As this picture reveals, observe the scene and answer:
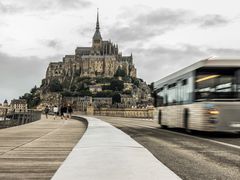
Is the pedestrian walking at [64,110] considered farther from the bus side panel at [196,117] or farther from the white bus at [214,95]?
the white bus at [214,95]

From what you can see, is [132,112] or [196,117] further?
[132,112]

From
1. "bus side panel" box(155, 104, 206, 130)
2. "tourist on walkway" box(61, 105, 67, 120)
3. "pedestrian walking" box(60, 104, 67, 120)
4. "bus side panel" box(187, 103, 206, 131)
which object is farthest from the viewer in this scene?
"tourist on walkway" box(61, 105, 67, 120)

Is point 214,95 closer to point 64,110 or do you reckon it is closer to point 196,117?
point 196,117

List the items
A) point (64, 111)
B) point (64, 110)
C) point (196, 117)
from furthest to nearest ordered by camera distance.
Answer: point (64, 111) < point (64, 110) < point (196, 117)

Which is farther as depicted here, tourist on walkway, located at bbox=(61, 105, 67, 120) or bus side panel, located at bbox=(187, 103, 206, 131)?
tourist on walkway, located at bbox=(61, 105, 67, 120)

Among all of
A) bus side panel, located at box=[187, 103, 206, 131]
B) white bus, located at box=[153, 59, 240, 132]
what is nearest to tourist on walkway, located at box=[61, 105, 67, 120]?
bus side panel, located at box=[187, 103, 206, 131]

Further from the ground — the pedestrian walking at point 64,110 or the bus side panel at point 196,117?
the pedestrian walking at point 64,110

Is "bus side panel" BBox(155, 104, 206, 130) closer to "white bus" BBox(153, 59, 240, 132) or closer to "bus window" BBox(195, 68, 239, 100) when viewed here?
"white bus" BBox(153, 59, 240, 132)

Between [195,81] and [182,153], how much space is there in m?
7.77

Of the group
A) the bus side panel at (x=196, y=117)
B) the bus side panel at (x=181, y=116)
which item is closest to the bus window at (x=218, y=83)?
the bus side panel at (x=196, y=117)

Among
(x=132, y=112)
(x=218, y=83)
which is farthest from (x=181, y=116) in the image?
(x=132, y=112)

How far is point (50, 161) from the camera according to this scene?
10.8 metres

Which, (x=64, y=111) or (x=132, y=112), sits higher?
(x=132, y=112)

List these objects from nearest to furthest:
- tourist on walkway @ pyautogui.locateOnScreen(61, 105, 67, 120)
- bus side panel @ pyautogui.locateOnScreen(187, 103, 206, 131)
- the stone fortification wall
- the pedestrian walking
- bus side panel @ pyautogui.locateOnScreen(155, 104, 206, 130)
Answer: bus side panel @ pyautogui.locateOnScreen(187, 103, 206, 131), bus side panel @ pyautogui.locateOnScreen(155, 104, 206, 130), the pedestrian walking, tourist on walkway @ pyautogui.locateOnScreen(61, 105, 67, 120), the stone fortification wall
